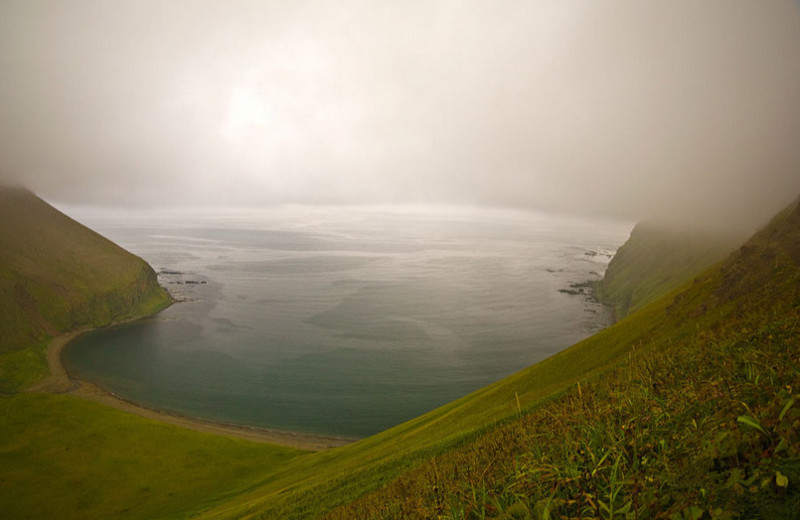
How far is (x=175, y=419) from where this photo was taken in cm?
8212

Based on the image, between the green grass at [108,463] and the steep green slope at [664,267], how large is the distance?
122 m

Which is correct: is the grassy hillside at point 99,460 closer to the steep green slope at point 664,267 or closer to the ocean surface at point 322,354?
the ocean surface at point 322,354

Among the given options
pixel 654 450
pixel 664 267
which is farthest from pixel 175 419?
pixel 664 267

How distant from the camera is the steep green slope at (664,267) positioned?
132 metres

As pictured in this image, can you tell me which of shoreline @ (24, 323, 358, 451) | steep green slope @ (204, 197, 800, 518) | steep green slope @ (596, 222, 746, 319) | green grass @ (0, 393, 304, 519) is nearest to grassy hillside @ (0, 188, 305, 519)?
green grass @ (0, 393, 304, 519)

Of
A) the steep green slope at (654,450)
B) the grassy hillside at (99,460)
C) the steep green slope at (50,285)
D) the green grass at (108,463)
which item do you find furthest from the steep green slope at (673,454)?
the steep green slope at (50,285)

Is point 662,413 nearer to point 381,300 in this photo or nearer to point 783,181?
point 381,300

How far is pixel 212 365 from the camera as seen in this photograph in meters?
111

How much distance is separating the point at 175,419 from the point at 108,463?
982 inches

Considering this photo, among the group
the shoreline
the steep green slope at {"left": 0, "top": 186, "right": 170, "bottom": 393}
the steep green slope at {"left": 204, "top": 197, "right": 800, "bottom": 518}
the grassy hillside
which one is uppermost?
the steep green slope at {"left": 204, "top": 197, "right": 800, "bottom": 518}

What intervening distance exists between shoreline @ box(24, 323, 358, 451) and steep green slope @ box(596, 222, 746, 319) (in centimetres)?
10656

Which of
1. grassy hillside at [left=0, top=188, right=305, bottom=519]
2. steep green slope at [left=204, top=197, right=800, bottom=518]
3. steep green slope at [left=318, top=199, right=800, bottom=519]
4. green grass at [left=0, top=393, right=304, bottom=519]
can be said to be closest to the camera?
steep green slope at [left=318, top=199, right=800, bottom=519]

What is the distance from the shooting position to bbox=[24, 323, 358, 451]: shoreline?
74.4 metres

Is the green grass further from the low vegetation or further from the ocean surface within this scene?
the ocean surface
